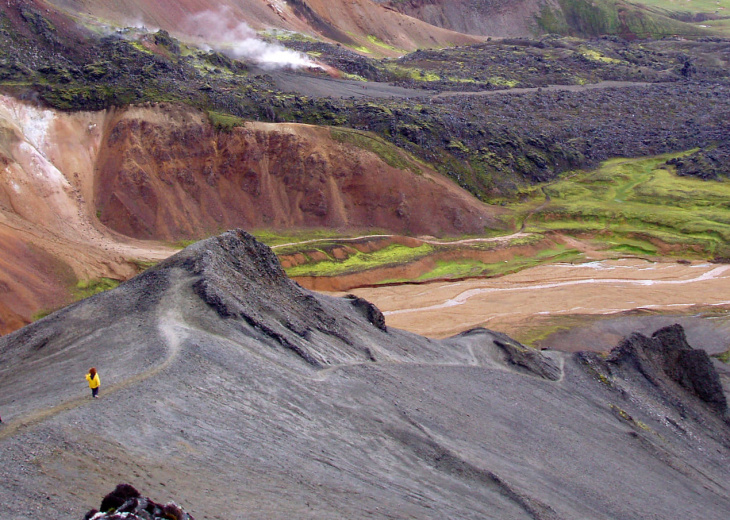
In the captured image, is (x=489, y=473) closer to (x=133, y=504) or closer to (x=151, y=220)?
(x=133, y=504)

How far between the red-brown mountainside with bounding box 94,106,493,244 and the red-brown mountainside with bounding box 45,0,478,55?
127ft

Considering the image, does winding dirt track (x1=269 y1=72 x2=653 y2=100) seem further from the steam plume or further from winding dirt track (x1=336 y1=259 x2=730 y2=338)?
winding dirt track (x1=336 y1=259 x2=730 y2=338)

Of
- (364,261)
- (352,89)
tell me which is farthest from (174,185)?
(352,89)

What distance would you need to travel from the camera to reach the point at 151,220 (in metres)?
62.2

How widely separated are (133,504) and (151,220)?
51328 mm

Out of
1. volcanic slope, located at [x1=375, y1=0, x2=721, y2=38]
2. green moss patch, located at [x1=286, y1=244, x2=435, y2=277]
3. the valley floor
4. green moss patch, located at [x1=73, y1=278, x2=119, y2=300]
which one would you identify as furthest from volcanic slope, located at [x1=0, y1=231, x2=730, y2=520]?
volcanic slope, located at [x1=375, y1=0, x2=721, y2=38]

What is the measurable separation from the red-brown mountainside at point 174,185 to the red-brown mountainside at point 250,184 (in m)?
0.11

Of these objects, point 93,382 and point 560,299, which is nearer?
point 93,382

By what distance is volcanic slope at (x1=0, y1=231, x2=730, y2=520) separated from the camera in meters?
18.2

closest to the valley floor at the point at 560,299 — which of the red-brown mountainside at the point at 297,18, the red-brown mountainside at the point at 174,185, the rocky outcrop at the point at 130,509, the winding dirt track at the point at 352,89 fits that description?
the red-brown mountainside at the point at 174,185

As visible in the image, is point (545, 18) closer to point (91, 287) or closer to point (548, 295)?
point (548, 295)

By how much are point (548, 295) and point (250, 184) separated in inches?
1279

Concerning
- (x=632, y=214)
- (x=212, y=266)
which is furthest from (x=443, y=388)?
(x=632, y=214)

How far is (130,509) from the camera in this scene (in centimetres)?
1409
